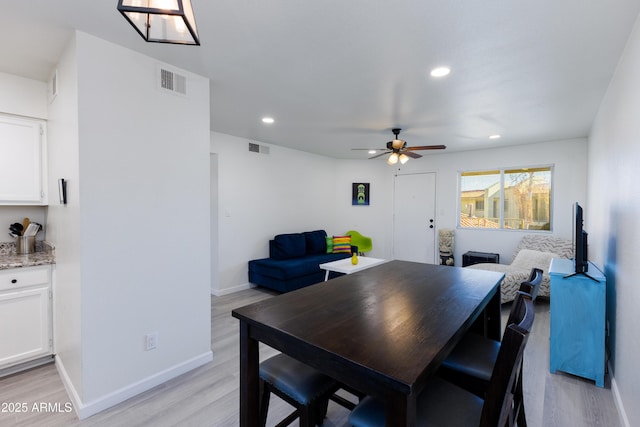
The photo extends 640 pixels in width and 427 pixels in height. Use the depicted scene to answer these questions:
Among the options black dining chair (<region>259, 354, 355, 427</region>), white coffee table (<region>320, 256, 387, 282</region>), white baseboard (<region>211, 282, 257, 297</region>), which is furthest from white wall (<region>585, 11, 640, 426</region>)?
white baseboard (<region>211, 282, 257, 297</region>)

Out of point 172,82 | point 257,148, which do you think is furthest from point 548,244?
point 172,82

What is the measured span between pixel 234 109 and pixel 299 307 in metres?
2.61

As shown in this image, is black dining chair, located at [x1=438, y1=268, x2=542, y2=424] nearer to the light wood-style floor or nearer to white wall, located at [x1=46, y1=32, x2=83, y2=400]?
the light wood-style floor

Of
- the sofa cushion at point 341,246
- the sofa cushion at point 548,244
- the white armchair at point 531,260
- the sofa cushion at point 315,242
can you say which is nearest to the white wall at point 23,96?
the sofa cushion at point 315,242

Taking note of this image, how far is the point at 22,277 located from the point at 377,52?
125 inches

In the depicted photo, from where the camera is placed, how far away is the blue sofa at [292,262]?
4.34 meters

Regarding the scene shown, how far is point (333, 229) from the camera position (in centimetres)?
659

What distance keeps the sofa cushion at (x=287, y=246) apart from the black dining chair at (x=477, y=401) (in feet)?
12.4

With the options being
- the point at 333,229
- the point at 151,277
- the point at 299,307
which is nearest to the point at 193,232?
the point at 151,277

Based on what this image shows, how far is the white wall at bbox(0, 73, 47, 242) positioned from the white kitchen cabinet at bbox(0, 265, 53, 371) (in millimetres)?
746

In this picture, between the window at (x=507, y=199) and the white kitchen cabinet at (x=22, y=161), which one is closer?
the white kitchen cabinet at (x=22, y=161)

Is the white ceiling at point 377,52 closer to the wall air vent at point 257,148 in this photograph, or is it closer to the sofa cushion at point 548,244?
the wall air vent at point 257,148

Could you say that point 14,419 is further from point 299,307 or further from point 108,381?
point 299,307

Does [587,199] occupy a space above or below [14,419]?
above
